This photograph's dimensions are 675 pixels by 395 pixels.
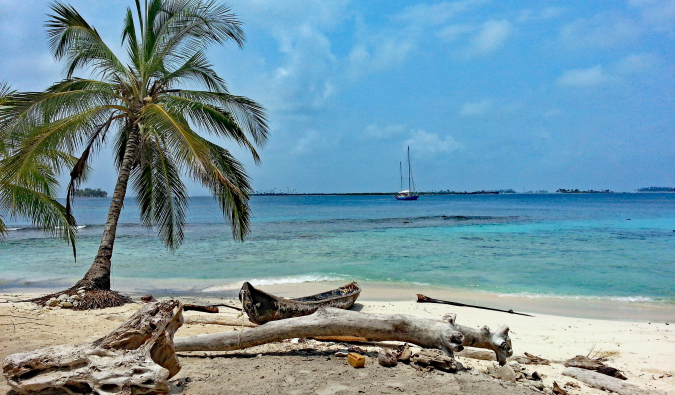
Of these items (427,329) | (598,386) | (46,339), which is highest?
(427,329)

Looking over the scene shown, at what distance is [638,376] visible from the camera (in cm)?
479

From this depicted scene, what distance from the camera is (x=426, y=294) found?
34.0ft

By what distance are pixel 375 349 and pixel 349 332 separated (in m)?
0.64

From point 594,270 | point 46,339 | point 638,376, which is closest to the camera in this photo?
point 638,376

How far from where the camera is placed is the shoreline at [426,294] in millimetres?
8766

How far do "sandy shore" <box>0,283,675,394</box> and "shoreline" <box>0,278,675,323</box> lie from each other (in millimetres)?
117

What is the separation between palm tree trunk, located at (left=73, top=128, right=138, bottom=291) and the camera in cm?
812

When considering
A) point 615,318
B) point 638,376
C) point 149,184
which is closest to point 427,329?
point 638,376

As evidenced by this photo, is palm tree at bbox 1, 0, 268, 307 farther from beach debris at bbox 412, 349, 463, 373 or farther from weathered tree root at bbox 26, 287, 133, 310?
beach debris at bbox 412, 349, 463, 373

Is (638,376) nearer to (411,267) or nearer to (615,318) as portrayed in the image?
(615,318)

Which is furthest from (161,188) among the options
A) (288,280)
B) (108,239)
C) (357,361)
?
(357,361)

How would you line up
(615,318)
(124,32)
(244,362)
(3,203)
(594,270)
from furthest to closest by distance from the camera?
(594,270)
(124,32)
(615,318)
(3,203)
(244,362)

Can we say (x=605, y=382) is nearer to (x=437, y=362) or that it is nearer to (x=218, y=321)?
(x=437, y=362)

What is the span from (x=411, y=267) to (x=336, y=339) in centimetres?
951
